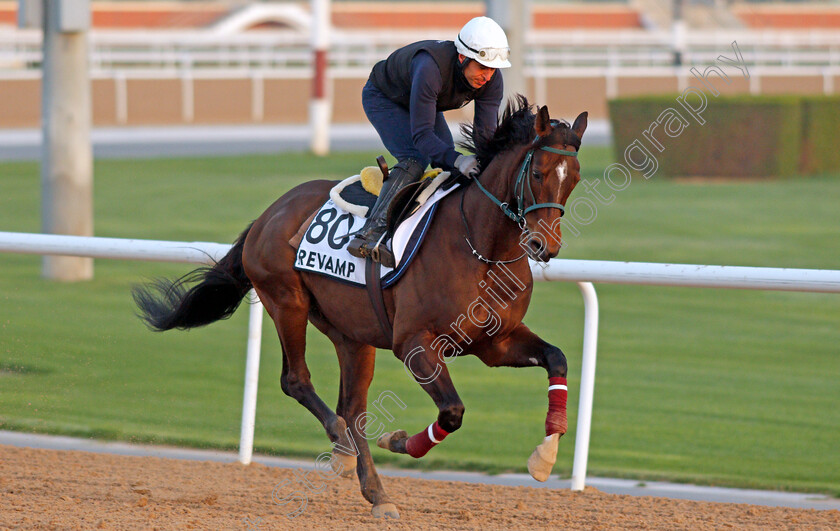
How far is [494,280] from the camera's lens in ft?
13.6

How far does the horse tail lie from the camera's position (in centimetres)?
526

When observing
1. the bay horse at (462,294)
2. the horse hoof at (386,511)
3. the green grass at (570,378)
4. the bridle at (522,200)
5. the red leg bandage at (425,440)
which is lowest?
the green grass at (570,378)

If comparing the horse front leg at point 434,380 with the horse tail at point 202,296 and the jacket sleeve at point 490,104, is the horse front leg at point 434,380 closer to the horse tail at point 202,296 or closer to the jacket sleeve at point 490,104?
the jacket sleeve at point 490,104

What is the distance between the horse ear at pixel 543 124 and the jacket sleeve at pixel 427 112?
0.46m

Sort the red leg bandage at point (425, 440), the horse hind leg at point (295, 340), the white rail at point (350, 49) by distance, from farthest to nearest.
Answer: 1. the white rail at point (350, 49)
2. the horse hind leg at point (295, 340)
3. the red leg bandage at point (425, 440)

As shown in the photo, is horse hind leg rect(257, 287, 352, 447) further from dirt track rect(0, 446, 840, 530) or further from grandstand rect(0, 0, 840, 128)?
grandstand rect(0, 0, 840, 128)

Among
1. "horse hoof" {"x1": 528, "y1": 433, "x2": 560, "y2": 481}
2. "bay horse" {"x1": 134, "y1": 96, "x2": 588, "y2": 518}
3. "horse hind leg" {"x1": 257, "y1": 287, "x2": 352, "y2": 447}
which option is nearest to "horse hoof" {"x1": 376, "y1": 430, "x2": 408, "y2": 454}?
"bay horse" {"x1": 134, "y1": 96, "x2": 588, "y2": 518}

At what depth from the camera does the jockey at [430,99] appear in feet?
14.1

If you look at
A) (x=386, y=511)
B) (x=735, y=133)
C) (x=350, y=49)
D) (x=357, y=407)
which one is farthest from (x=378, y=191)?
(x=350, y=49)

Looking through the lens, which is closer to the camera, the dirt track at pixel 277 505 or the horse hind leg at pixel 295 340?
the dirt track at pixel 277 505

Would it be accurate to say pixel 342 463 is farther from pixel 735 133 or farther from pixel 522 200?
pixel 735 133

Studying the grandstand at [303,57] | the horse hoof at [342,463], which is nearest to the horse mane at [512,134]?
the horse hoof at [342,463]

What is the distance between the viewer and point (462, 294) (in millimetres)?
4152

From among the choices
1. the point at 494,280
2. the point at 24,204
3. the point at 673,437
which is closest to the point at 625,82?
the point at 24,204
